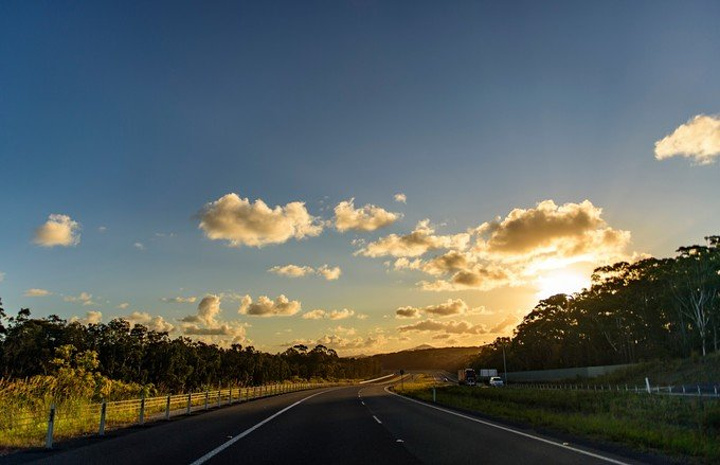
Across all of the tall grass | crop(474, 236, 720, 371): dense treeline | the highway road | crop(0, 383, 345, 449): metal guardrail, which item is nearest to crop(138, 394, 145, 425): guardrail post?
crop(0, 383, 345, 449): metal guardrail

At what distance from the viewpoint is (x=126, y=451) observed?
12484 millimetres

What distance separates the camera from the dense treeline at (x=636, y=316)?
69.0 m

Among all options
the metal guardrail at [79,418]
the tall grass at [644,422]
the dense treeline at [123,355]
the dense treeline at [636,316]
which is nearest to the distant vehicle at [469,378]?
the dense treeline at [636,316]

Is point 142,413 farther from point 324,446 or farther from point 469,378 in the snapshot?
point 469,378

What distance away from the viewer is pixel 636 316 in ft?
288

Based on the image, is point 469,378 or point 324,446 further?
point 469,378

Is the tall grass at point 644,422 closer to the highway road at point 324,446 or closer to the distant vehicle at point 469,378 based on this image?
the highway road at point 324,446

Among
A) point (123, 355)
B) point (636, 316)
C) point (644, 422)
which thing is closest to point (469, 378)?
point (636, 316)

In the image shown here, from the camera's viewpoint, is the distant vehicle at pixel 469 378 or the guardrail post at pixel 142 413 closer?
the guardrail post at pixel 142 413

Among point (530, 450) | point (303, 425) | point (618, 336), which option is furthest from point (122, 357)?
point (618, 336)

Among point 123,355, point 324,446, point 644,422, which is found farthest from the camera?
point 123,355

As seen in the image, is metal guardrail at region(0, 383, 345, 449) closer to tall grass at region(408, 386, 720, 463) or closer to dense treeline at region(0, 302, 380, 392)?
dense treeline at region(0, 302, 380, 392)

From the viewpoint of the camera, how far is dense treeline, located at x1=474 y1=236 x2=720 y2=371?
2717 inches

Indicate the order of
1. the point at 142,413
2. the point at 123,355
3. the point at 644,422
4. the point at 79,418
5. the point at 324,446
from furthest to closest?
1. the point at 123,355
2. the point at 142,413
3. the point at 644,422
4. the point at 79,418
5. the point at 324,446
